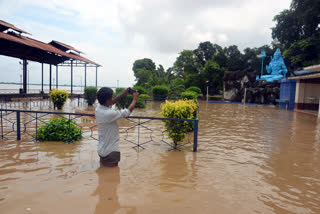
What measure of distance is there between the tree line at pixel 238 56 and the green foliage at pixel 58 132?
2216cm

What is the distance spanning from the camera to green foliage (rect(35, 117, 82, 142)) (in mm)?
6281

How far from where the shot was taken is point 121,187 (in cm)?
354

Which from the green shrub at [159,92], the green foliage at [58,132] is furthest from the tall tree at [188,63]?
the green foliage at [58,132]

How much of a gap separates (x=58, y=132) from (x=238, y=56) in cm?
4129

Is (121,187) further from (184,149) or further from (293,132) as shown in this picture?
(293,132)

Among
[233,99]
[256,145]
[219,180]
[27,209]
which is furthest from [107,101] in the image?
[233,99]

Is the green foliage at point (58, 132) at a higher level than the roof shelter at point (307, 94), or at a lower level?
lower

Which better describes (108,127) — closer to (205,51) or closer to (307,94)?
(307,94)

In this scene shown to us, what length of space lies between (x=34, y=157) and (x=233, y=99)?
29.9 metres

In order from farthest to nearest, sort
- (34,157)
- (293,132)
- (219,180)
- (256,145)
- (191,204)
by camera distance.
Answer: (293,132), (256,145), (34,157), (219,180), (191,204)

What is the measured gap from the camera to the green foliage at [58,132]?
6281 mm

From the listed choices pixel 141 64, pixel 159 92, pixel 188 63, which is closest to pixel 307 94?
→ pixel 159 92

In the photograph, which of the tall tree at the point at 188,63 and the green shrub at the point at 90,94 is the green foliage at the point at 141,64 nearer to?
the tall tree at the point at 188,63

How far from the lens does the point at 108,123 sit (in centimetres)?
365
